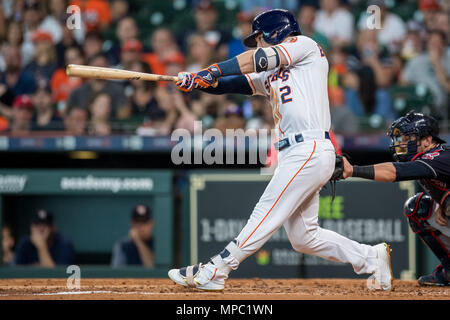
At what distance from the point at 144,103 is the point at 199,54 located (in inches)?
45.3

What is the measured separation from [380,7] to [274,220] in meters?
5.98

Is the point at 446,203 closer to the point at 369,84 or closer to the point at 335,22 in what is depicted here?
the point at 369,84

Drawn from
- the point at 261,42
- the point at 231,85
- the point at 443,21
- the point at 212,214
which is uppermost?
the point at 443,21

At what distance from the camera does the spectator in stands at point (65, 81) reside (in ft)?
25.0

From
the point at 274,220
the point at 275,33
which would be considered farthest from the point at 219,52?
the point at 274,220

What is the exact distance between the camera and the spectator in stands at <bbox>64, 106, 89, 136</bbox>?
21.8 ft

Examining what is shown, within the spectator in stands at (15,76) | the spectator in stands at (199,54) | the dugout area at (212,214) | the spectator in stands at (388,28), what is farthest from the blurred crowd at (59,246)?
the spectator in stands at (388,28)

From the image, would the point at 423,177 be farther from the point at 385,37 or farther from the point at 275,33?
the point at 385,37

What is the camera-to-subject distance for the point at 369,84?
24.8ft

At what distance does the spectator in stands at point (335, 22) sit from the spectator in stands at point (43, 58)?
11.5ft

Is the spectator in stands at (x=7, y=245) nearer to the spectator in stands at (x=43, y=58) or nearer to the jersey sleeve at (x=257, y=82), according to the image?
the spectator in stands at (x=43, y=58)

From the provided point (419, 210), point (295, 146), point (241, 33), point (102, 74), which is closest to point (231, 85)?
point (295, 146)

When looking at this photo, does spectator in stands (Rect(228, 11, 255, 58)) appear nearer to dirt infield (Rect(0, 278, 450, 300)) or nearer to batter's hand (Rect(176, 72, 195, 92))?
dirt infield (Rect(0, 278, 450, 300))

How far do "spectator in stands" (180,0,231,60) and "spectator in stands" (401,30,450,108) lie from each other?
7.60ft
